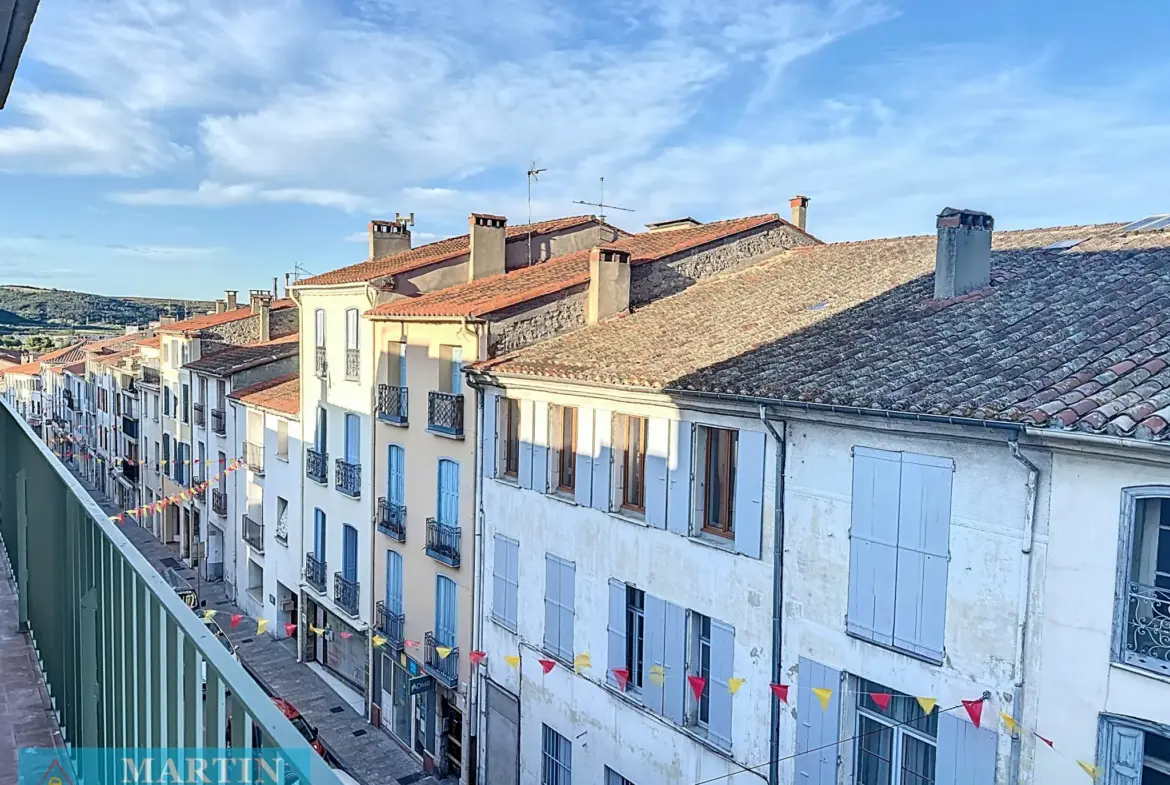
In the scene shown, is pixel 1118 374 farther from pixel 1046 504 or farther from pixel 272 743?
pixel 272 743

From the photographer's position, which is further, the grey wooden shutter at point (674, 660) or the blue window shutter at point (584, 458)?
the blue window shutter at point (584, 458)

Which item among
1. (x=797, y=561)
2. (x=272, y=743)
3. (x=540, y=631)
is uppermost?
(x=272, y=743)

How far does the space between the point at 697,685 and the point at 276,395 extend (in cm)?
1928

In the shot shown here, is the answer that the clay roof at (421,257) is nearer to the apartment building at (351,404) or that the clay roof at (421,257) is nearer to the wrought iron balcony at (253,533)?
the apartment building at (351,404)

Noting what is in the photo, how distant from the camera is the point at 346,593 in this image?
2233 cm

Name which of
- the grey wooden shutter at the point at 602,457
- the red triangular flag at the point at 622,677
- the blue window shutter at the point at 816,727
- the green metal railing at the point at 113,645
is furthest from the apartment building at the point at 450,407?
the green metal railing at the point at 113,645

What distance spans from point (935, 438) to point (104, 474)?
182 feet

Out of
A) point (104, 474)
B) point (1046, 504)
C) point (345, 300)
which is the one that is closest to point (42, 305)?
point (104, 474)

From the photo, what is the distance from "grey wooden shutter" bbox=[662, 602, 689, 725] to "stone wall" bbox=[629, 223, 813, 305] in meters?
7.48

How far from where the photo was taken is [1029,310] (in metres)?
12.0

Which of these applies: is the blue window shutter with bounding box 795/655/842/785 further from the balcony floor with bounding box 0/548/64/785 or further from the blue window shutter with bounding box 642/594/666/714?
the balcony floor with bounding box 0/548/64/785

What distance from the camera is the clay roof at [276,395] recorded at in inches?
1001

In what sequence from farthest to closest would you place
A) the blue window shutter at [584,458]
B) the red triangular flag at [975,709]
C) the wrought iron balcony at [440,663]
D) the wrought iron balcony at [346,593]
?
1. the wrought iron balcony at [346,593]
2. the wrought iron balcony at [440,663]
3. the blue window shutter at [584,458]
4. the red triangular flag at [975,709]

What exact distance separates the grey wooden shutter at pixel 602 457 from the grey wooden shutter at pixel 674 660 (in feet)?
6.82
